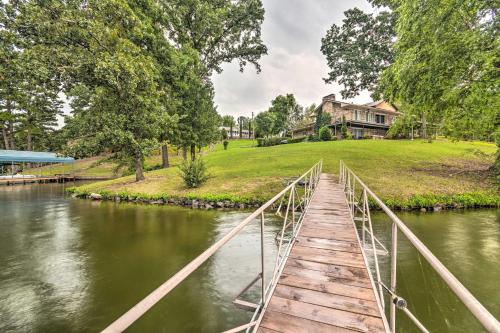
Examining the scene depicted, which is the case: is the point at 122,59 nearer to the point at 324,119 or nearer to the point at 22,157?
the point at 22,157

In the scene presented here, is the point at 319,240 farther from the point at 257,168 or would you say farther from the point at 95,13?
the point at 95,13

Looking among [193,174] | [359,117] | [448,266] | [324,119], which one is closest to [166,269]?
[448,266]

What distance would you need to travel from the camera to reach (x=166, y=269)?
6.43m

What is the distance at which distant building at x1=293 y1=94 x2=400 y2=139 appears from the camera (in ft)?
124

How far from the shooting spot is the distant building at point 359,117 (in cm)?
3766

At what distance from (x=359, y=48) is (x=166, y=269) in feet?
81.3

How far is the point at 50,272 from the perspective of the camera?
21.1ft

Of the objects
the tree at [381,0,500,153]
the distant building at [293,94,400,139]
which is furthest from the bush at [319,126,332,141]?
the tree at [381,0,500,153]

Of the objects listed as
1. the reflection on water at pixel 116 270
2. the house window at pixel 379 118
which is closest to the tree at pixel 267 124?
the house window at pixel 379 118

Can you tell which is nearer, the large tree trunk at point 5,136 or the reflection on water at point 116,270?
the reflection on water at point 116,270

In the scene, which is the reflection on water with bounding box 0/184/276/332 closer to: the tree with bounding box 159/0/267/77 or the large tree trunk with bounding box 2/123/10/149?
the tree with bounding box 159/0/267/77

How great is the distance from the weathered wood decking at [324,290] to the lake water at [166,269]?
5.16ft

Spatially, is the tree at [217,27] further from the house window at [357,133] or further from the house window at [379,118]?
the house window at [379,118]

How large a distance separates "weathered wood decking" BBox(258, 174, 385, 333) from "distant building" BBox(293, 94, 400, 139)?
118 ft
